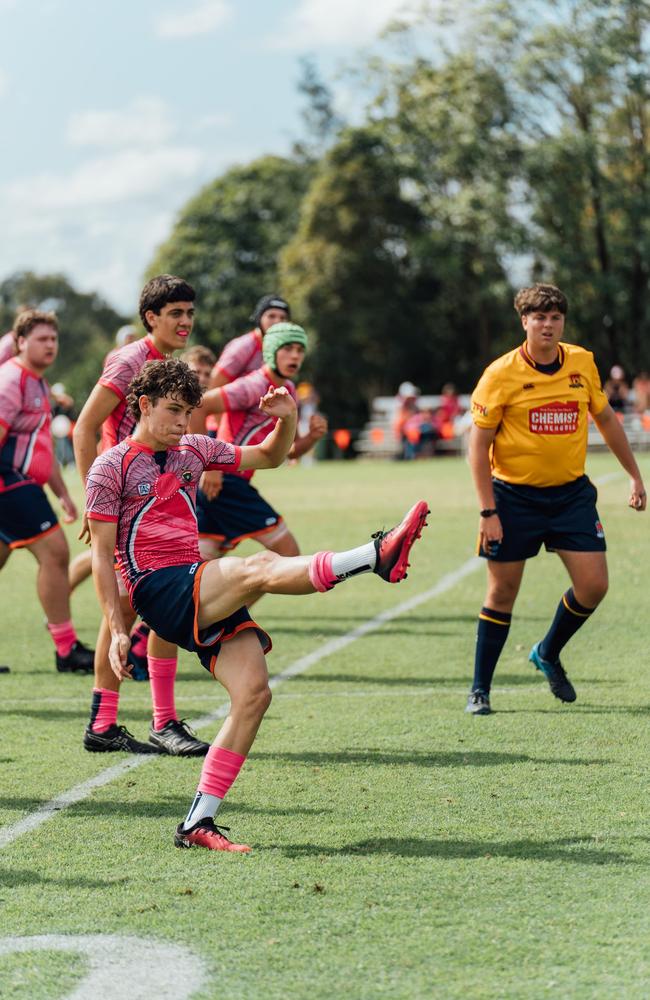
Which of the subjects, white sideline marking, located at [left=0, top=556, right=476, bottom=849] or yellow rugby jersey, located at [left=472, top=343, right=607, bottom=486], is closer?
white sideline marking, located at [left=0, top=556, right=476, bottom=849]

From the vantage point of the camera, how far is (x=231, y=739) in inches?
202

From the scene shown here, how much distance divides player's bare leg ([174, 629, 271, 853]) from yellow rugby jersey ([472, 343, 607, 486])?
256 centimetres

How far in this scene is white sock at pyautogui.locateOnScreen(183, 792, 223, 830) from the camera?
5066mm

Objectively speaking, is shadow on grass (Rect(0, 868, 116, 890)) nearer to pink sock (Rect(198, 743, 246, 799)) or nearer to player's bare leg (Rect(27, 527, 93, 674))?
pink sock (Rect(198, 743, 246, 799))

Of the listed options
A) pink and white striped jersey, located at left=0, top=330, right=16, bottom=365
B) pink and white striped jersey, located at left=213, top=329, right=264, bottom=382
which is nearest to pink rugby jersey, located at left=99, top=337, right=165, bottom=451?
pink and white striped jersey, located at left=213, top=329, right=264, bottom=382

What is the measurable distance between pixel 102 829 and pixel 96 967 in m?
1.48

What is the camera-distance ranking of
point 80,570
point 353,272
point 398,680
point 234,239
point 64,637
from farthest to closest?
point 234,239, point 353,272, point 80,570, point 64,637, point 398,680

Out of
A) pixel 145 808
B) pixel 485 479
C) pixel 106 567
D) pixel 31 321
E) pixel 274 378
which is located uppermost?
pixel 31 321

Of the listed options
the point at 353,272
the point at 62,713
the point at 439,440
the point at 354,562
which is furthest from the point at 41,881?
the point at 353,272

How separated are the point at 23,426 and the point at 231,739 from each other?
4385 millimetres

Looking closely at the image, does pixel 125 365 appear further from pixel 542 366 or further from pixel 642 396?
pixel 642 396

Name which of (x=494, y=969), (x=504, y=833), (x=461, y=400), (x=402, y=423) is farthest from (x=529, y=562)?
(x=461, y=400)

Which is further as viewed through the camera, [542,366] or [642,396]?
[642,396]

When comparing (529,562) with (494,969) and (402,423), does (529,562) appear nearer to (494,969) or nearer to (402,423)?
(494,969)
